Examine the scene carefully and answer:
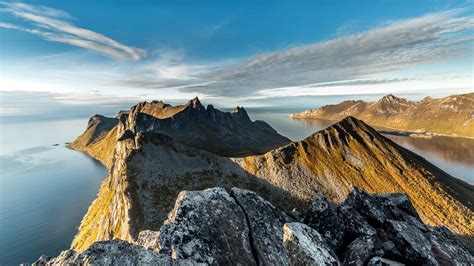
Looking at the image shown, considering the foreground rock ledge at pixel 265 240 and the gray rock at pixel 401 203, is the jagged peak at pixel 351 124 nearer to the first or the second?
the gray rock at pixel 401 203

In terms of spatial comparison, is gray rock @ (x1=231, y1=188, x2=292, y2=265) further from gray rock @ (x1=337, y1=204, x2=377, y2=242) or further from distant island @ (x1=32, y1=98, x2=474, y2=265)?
gray rock @ (x1=337, y1=204, x2=377, y2=242)

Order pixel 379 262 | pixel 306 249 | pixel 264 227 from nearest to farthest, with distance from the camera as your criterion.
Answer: pixel 306 249
pixel 379 262
pixel 264 227

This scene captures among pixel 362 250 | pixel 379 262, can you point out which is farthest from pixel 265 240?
pixel 379 262

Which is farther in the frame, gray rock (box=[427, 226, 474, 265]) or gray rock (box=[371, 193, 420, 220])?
gray rock (box=[371, 193, 420, 220])

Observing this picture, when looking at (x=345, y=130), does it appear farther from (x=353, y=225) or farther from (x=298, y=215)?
(x=353, y=225)

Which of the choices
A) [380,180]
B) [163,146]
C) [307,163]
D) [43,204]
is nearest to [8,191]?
[43,204]

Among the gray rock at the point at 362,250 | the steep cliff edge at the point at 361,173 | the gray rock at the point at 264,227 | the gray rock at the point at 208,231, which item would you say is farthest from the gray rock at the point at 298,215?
the steep cliff edge at the point at 361,173

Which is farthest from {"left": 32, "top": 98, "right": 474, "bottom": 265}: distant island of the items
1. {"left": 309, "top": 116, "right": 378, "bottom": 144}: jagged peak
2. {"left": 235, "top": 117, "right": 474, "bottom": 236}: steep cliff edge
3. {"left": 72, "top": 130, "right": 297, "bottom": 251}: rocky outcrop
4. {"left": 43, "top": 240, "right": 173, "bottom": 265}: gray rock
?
{"left": 309, "top": 116, "right": 378, "bottom": 144}: jagged peak

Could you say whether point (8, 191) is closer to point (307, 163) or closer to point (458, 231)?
point (307, 163)
